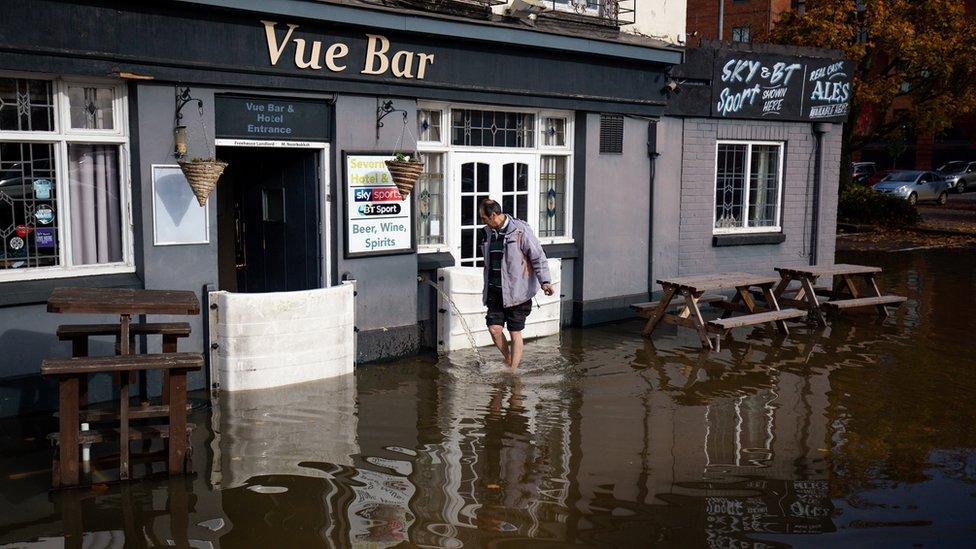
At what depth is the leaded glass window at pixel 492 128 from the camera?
1123cm

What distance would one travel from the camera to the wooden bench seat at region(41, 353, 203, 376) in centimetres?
600

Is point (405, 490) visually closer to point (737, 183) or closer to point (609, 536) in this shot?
point (609, 536)

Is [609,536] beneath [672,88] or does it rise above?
beneath

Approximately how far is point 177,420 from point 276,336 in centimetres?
242

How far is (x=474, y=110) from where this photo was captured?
37.1 ft

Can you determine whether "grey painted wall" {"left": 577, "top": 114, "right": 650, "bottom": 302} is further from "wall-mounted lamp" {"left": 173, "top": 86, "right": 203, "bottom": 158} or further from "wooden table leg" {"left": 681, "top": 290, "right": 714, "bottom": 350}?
"wall-mounted lamp" {"left": 173, "top": 86, "right": 203, "bottom": 158}

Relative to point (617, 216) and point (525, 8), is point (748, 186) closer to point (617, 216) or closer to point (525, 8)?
point (617, 216)

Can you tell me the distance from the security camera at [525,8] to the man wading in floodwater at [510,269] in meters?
3.22

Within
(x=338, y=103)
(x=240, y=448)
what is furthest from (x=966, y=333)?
(x=240, y=448)

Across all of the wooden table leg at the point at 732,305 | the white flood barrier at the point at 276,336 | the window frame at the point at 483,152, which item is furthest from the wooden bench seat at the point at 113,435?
the wooden table leg at the point at 732,305

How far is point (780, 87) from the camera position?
47.1 feet

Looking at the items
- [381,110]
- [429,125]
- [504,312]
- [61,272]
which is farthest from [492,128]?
[61,272]

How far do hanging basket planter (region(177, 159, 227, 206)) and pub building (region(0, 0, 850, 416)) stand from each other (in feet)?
1.17

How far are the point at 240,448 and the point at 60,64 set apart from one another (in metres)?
3.54
